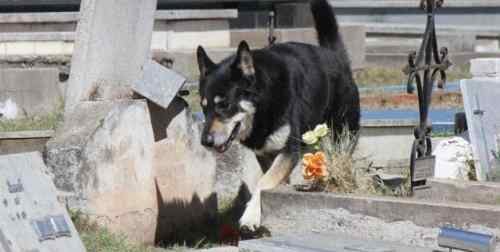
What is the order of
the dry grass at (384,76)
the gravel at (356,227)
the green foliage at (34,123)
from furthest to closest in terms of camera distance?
the dry grass at (384,76), the green foliage at (34,123), the gravel at (356,227)

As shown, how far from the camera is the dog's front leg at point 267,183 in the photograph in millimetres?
7926

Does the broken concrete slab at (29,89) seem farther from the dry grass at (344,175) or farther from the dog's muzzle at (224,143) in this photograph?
the dry grass at (344,175)

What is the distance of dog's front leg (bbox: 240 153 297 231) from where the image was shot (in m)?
7.93

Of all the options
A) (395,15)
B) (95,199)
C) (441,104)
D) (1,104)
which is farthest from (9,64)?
(395,15)

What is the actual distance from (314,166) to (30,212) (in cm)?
196

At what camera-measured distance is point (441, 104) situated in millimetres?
12664

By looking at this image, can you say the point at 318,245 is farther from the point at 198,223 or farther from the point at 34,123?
the point at 34,123

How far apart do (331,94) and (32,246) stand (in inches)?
133

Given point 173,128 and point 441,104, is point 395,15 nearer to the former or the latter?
point 441,104

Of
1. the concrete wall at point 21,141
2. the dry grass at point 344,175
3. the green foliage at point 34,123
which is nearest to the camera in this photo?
the dry grass at point 344,175

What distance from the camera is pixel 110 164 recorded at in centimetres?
804

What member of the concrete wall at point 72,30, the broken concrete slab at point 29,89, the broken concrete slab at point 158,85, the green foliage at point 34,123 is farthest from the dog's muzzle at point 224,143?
the concrete wall at point 72,30

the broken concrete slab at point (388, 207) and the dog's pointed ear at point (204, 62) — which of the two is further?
the dog's pointed ear at point (204, 62)

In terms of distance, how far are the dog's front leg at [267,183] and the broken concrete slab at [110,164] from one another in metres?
0.82
